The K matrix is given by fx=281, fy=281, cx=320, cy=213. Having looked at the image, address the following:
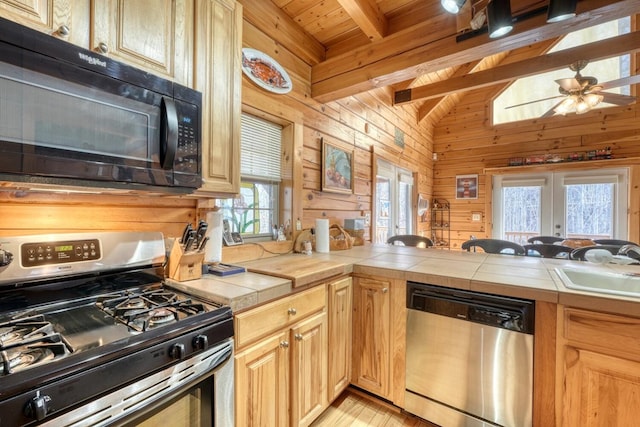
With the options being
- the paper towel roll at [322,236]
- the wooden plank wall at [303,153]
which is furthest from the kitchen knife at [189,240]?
the paper towel roll at [322,236]

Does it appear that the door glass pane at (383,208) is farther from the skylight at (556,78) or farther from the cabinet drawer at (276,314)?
the skylight at (556,78)

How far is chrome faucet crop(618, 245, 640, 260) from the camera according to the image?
6.29 ft

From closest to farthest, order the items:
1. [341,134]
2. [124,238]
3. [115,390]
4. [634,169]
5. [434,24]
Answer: [115,390]
[124,238]
[434,24]
[341,134]
[634,169]

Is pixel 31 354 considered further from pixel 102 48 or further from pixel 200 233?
pixel 102 48

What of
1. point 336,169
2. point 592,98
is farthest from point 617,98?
point 336,169

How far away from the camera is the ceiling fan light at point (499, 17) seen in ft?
5.26

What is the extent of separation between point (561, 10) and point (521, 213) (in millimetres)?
4795

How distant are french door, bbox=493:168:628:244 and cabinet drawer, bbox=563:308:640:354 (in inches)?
192

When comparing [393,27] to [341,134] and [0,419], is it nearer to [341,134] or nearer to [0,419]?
[341,134]

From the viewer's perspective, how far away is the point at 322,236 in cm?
239

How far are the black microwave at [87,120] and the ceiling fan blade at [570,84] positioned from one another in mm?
3863

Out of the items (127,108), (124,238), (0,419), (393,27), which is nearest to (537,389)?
(0,419)

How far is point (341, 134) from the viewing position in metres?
2.94

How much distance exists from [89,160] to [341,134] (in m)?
2.34
